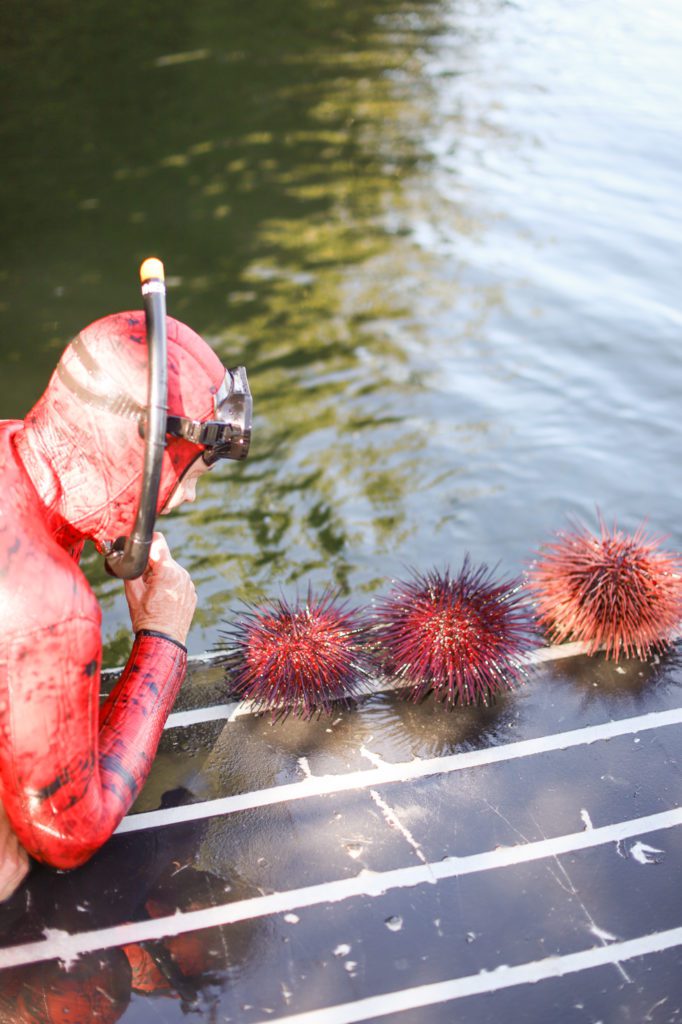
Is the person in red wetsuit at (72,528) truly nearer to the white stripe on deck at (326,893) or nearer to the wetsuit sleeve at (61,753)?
the wetsuit sleeve at (61,753)

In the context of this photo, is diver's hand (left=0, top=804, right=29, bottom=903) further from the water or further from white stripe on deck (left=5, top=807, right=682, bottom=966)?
the water

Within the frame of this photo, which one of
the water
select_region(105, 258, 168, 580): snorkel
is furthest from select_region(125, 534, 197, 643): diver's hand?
the water

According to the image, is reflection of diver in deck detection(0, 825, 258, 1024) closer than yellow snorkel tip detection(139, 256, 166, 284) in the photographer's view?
No

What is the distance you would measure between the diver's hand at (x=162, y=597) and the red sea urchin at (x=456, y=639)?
81 cm

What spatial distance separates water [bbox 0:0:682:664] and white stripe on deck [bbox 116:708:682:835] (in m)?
1.60

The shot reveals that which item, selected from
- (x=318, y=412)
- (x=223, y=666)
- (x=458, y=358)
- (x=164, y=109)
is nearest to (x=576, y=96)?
(x=164, y=109)

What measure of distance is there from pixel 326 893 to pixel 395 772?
514 millimetres

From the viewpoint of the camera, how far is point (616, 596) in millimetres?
3770

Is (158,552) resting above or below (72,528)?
below

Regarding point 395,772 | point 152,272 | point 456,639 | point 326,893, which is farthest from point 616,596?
point 152,272

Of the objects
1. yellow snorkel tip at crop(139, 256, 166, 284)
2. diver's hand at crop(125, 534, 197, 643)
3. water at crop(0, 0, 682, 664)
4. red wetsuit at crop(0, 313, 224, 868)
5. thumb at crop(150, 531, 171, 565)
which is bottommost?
water at crop(0, 0, 682, 664)

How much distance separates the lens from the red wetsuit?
8.09ft

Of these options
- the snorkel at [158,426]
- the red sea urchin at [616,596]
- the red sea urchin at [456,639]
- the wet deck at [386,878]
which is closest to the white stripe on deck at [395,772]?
the wet deck at [386,878]

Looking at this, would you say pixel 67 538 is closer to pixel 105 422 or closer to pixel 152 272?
pixel 105 422
